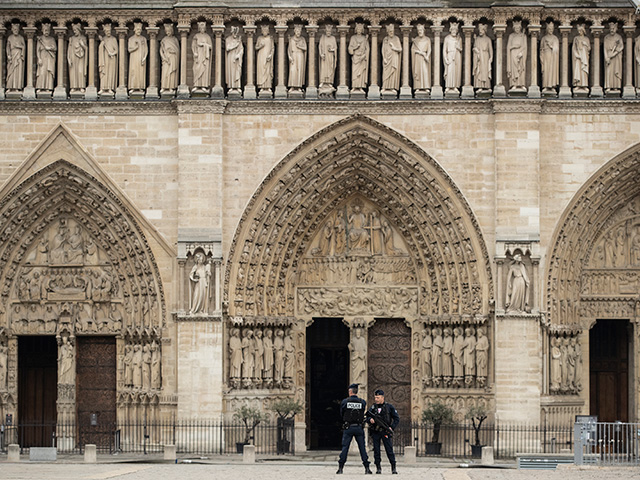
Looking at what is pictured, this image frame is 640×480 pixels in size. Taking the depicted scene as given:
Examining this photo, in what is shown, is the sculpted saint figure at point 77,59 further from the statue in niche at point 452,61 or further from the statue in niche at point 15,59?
the statue in niche at point 452,61

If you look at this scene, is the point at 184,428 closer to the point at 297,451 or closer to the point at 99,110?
the point at 297,451

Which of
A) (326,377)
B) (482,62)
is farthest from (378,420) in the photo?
(482,62)

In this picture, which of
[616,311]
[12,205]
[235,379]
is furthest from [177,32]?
[616,311]

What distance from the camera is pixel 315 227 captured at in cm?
3150

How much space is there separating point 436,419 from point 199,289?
536cm

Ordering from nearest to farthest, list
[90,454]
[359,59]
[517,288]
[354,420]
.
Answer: [354,420]
[90,454]
[517,288]
[359,59]

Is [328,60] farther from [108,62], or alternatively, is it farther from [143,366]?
[143,366]

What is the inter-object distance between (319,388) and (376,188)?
443 cm

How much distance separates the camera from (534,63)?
3030cm

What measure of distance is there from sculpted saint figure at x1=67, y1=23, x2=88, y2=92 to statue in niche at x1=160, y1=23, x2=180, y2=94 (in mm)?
1594

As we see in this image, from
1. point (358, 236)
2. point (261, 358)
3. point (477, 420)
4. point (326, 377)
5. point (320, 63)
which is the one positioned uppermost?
point (320, 63)

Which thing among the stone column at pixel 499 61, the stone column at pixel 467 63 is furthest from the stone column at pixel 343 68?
the stone column at pixel 499 61

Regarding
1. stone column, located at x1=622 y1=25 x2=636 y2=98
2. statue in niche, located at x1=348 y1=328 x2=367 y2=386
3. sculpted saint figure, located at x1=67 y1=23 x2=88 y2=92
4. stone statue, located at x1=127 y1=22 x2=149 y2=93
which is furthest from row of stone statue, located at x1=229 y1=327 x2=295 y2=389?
stone column, located at x1=622 y1=25 x2=636 y2=98

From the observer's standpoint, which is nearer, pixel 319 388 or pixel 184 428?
pixel 184 428
